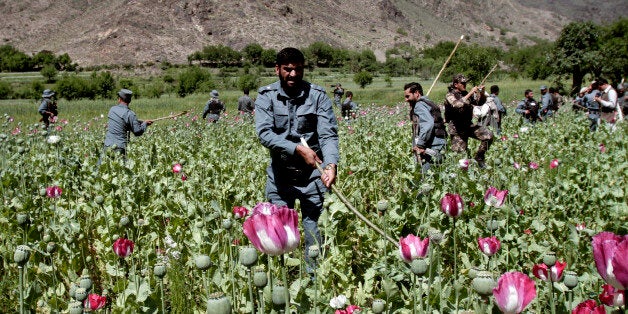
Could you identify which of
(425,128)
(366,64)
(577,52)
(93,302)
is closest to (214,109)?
(425,128)

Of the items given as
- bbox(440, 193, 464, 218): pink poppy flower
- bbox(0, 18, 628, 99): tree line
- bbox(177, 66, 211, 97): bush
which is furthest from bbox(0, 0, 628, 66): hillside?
bbox(440, 193, 464, 218): pink poppy flower

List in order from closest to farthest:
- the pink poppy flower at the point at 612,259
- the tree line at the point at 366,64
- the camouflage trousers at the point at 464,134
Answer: the pink poppy flower at the point at 612,259
the camouflage trousers at the point at 464,134
the tree line at the point at 366,64

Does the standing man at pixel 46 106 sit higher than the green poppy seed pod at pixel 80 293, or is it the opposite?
the green poppy seed pod at pixel 80 293

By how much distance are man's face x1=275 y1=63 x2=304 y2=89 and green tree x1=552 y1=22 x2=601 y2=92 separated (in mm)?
45861

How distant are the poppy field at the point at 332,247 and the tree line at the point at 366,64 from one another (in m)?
5.15

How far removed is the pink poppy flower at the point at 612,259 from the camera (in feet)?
3.80

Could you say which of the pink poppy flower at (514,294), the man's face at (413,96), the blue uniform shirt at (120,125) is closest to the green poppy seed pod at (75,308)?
the pink poppy flower at (514,294)

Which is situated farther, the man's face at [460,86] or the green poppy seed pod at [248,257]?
the man's face at [460,86]

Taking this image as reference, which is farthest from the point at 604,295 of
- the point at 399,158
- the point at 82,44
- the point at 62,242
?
the point at 82,44

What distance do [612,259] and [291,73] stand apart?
2525 mm

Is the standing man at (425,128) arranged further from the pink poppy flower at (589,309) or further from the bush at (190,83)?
the bush at (190,83)

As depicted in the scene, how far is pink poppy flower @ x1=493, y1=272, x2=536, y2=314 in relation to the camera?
1.37 meters

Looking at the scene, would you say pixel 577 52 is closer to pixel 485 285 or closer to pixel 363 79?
pixel 363 79

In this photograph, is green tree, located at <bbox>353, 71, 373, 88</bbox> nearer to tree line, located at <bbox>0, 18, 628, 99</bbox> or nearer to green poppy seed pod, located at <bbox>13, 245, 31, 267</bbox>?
tree line, located at <bbox>0, 18, 628, 99</bbox>
